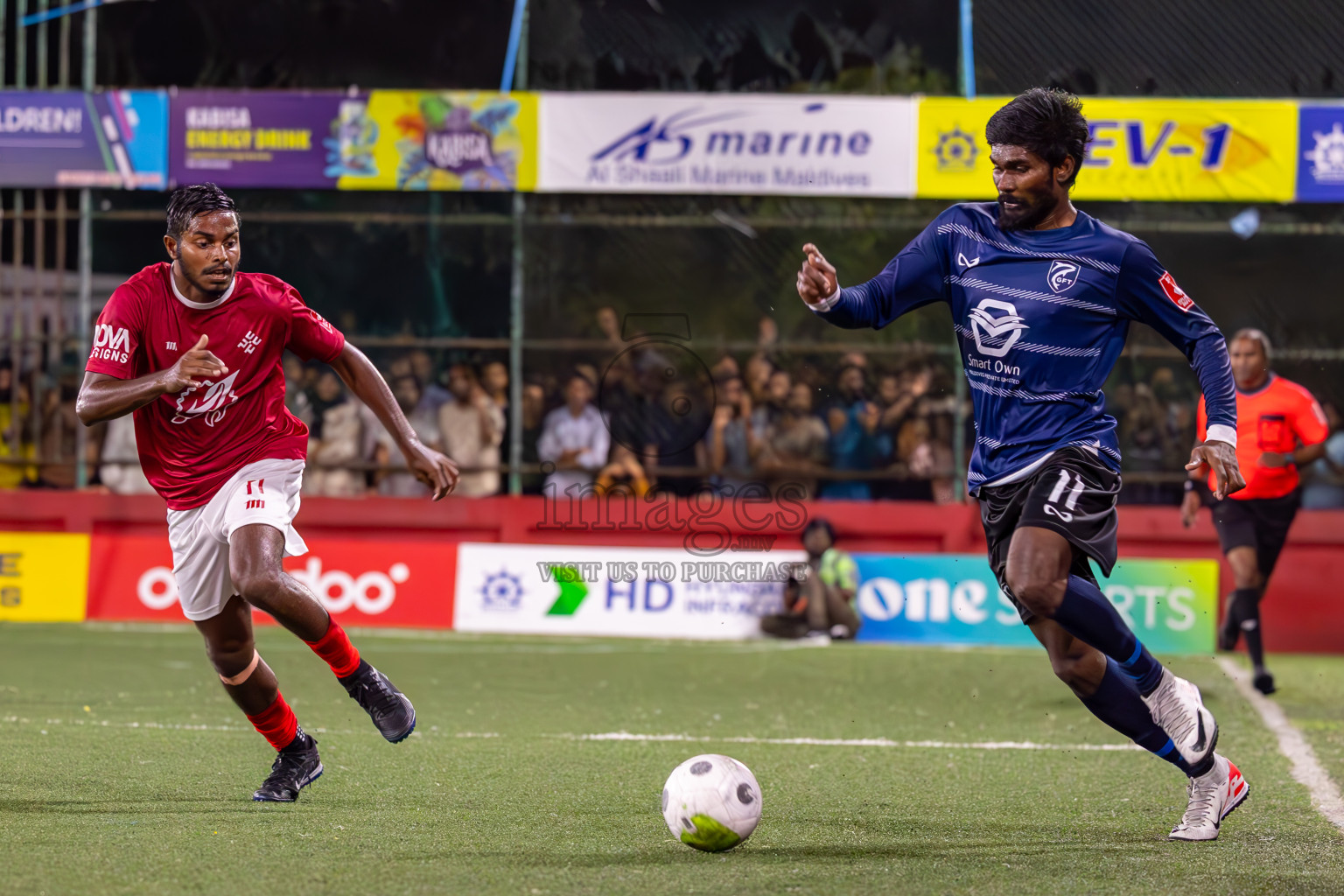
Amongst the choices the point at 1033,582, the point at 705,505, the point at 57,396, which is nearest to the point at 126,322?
the point at 1033,582

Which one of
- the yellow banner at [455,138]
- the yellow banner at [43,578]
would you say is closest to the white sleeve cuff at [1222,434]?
the yellow banner at [455,138]

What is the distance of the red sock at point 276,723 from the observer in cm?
547

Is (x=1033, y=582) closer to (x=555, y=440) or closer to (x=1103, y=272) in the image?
(x=1103, y=272)

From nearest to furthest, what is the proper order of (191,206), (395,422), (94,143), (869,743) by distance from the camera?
(191,206) → (395,422) → (869,743) → (94,143)

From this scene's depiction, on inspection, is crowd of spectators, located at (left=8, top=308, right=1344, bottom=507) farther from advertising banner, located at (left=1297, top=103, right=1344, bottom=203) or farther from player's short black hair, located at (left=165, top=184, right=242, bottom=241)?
player's short black hair, located at (left=165, top=184, right=242, bottom=241)

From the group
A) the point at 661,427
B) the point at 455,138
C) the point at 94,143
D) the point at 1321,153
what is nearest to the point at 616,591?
the point at 661,427

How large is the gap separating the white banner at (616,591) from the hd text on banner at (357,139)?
11.5 feet

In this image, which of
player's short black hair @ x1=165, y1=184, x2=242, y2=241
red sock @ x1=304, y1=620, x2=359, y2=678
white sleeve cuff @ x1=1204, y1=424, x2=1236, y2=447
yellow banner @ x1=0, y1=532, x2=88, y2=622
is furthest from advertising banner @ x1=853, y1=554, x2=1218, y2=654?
player's short black hair @ x1=165, y1=184, x2=242, y2=241

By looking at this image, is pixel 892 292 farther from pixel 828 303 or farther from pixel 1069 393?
pixel 1069 393

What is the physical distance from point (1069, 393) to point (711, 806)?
5.58 feet

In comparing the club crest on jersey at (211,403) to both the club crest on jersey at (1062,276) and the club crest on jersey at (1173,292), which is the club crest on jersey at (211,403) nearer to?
the club crest on jersey at (1062,276)

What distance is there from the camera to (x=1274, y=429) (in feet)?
31.8

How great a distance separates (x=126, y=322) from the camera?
5.22 meters

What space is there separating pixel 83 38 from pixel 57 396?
3369 millimetres
